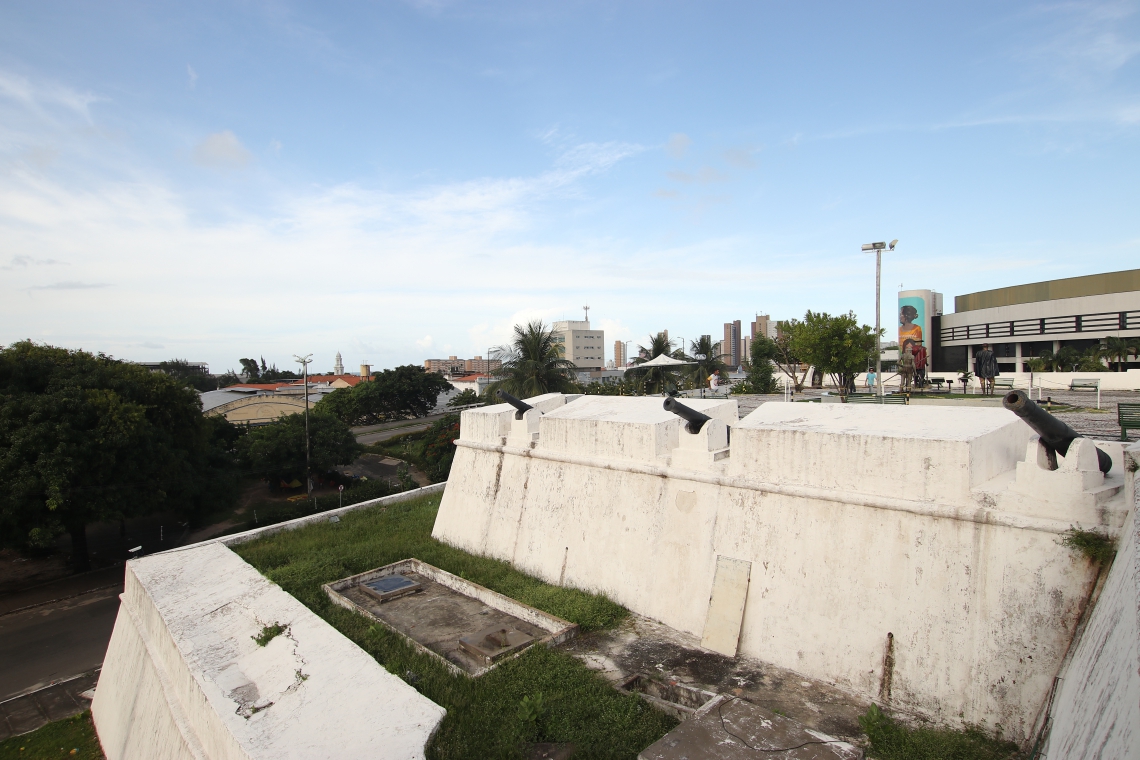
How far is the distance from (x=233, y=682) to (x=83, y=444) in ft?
35.7

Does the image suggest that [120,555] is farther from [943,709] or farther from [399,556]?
[943,709]

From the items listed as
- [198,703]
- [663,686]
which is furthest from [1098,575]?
[198,703]

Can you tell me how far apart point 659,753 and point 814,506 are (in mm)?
3680

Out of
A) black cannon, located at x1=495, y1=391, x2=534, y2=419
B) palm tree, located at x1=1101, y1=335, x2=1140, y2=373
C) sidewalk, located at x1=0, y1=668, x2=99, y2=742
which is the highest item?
palm tree, located at x1=1101, y1=335, x2=1140, y2=373

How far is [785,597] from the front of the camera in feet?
22.2

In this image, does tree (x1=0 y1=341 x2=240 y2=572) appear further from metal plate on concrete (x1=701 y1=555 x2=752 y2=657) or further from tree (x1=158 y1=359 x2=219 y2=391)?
tree (x1=158 y1=359 x2=219 y2=391)

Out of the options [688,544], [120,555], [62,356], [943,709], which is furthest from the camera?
[120,555]

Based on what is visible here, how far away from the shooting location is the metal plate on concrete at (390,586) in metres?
8.98

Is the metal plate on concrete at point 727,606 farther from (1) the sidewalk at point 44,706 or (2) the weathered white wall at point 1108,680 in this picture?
(1) the sidewalk at point 44,706

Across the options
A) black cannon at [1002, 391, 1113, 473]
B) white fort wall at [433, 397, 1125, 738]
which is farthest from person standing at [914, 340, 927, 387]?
black cannon at [1002, 391, 1113, 473]

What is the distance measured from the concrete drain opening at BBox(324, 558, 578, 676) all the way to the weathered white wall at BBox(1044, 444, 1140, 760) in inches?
191

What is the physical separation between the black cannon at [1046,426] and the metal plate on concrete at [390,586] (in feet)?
26.7

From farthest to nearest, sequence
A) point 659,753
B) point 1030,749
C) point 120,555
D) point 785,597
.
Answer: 1. point 120,555
2. point 785,597
3. point 1030,749
4. point 659,753

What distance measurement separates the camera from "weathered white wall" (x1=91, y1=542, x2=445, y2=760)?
17.5 feet
